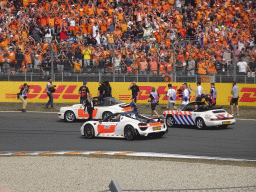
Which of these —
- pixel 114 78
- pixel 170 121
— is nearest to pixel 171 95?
pixel 170 121

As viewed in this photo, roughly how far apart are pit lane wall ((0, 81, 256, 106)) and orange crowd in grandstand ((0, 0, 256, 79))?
96 centimetres

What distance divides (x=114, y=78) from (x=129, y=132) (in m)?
10.6

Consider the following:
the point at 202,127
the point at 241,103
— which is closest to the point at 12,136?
the point at 202,127

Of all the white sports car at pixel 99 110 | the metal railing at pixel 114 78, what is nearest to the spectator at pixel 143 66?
the metal railing at pixel 114 78

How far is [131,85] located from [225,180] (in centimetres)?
1675

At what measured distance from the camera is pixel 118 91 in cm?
2556

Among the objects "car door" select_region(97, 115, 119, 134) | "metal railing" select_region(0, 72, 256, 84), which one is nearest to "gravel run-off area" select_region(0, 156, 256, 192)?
"car door" select_region(97, 115, 119, 134)

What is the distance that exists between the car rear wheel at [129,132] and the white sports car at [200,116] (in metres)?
3.61

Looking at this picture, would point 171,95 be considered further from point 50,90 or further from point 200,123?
point 50,90

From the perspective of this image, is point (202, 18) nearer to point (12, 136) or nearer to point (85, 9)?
point (85, 9)

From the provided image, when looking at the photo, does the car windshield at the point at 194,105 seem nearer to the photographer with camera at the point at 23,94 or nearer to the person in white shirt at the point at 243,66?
the person in white shirt at the point at 243,66

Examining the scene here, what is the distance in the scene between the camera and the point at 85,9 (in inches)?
1235

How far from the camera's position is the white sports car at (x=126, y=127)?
47.3 feet

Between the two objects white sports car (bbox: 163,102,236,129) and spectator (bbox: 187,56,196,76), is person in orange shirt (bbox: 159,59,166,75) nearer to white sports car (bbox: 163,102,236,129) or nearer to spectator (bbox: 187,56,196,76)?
spectator (bbox: 187,56,196,76)
